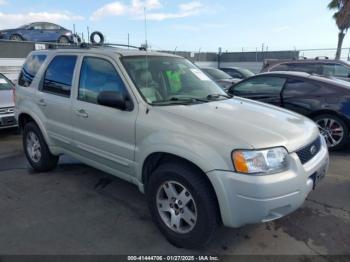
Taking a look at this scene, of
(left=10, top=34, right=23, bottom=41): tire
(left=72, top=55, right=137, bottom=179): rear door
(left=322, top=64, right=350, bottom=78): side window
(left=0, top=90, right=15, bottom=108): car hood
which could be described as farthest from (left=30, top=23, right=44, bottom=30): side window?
(left=72, top=55, right=137, bottom=179): rear door

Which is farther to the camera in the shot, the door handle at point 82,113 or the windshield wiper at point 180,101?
the door handle at point 82,113

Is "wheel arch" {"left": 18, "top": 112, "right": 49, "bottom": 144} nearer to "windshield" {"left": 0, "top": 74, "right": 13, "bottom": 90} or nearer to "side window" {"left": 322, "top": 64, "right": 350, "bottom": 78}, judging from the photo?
"windshield" {"left": 0, "top": 74, "right": 13, "bottom": 90}

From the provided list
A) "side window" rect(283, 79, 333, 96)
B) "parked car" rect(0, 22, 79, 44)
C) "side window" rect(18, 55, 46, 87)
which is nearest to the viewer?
"side window" rect(18, 55, 46, 87)

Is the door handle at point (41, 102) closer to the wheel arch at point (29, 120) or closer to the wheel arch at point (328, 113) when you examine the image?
the wheel arch at point (29, 120)

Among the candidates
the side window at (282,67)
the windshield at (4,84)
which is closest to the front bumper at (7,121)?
the windshield at (4,84)

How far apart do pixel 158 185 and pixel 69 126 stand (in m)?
1.66

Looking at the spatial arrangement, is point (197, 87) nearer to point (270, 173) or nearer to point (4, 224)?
point (270, 173)

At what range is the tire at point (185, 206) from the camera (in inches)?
109

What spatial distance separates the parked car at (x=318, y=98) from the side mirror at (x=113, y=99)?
13.5 ft

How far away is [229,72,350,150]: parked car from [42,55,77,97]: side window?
13.2 feet

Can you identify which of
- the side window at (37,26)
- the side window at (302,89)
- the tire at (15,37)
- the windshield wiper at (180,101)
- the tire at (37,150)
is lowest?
the tire at (37,150)

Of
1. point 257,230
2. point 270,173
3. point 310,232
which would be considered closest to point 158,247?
point 257,230

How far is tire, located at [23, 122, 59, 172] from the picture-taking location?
4.80 m

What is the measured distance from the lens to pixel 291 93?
6.40m
